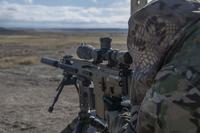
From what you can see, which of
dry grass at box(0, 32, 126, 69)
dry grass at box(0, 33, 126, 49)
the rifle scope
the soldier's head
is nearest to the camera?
the soldier's head

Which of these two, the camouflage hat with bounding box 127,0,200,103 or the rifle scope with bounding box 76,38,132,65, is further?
the rifle scope with bounding box 76,38,132,65

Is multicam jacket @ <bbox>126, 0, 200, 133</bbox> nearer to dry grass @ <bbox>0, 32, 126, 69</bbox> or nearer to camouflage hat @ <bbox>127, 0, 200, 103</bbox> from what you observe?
camouflage hat @ <bbox>127, 0, 200, 103</bbox>

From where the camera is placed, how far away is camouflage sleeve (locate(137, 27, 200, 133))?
1732 mm

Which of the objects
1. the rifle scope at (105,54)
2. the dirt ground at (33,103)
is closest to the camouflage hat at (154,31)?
the rifle scope at (105,54)

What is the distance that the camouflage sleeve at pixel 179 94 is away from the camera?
1.73 metres

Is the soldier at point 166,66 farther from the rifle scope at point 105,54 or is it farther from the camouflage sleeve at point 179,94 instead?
the rifle scope at point 105,54

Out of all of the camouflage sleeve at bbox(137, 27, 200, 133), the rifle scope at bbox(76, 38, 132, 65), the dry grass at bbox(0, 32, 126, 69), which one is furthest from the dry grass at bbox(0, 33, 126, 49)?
the camouflage sleeve at bbox(137, 27, 200, 133)

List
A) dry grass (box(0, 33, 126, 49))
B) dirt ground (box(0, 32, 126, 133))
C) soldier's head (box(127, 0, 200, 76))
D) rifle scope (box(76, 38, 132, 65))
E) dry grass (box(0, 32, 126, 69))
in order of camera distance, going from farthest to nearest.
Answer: dry grass (box(0, 33, 126, 49)) < dry grass (box(0, 32, 126, 69)) < dirt ground (box(0, 32, 126, 133)) < rifle scope (box(76, 38, 132, 65)) < soldier's head (box(127, 0, 200, 76))

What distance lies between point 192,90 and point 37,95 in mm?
9767

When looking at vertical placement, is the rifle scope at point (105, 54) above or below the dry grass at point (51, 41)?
above

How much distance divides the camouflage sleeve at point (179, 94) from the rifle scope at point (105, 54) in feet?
4.62

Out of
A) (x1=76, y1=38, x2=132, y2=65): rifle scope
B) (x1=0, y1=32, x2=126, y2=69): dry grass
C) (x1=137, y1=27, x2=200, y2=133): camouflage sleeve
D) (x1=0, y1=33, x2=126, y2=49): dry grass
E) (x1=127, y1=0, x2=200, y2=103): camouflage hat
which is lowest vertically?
(x1=0, y1=33, x2=126, y2=49): dry grass

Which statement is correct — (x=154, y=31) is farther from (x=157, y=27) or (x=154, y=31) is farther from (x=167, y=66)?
(x=167, y=66)

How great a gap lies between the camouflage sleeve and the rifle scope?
1.41 m
